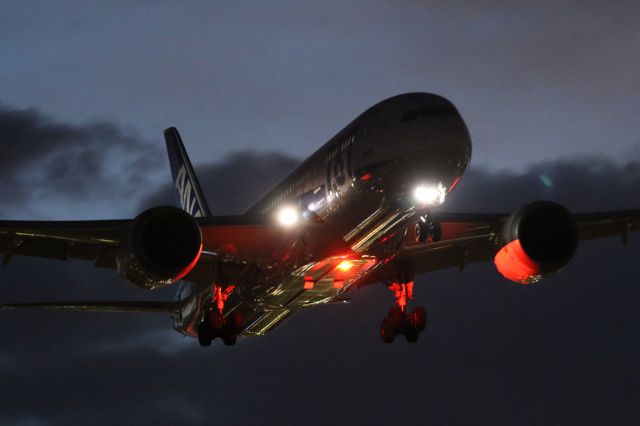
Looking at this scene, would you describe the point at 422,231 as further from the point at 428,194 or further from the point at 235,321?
the point at 235,321

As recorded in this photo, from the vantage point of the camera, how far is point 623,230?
35750 mm

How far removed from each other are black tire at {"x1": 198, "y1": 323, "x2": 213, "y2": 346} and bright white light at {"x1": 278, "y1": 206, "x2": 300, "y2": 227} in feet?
17.4

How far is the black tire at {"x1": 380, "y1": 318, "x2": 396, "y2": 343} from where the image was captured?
35.7m

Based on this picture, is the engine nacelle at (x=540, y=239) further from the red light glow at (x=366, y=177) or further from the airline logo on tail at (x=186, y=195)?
the airline logo on tail at (x=186, y=195)

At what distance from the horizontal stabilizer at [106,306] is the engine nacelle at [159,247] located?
23.3 ft

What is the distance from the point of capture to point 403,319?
35594 millimetres

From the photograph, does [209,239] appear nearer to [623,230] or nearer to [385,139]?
[385,139]

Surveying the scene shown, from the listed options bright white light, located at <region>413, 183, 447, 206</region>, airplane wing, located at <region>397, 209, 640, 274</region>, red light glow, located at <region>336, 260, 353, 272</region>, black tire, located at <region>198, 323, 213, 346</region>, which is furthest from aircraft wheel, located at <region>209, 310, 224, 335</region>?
bright white light, located at <region>413, 183, 447, 206</region>

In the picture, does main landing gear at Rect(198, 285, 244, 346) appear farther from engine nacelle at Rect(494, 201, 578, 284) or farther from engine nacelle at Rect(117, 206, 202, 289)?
engine nacelle at Rect(494, 201, 578, 284)

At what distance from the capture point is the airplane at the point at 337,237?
26.4m

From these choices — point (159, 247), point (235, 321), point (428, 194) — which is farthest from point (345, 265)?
point (235, 321)

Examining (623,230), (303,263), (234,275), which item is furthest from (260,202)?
(623,230)

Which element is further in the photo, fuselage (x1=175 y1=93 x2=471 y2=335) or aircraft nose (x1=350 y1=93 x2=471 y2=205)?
fuselage (x1=175 y1=93 x2=471 y2=335)

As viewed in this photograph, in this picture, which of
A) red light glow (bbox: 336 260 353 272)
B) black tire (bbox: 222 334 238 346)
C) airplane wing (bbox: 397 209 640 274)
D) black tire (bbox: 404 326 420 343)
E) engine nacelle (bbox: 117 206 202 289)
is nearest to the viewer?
engine nacelle (bbox: 117 206 202 289)
